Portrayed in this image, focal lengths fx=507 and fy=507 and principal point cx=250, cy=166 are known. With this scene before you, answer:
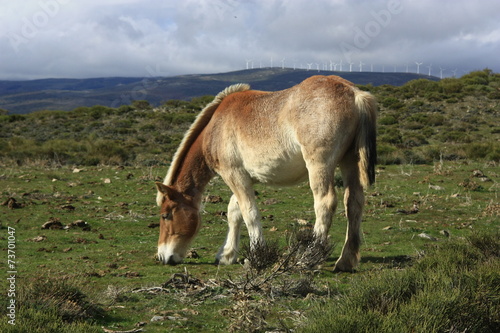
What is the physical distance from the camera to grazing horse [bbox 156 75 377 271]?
Answer: 25.3ft

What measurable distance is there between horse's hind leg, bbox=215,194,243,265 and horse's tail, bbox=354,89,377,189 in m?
2.54

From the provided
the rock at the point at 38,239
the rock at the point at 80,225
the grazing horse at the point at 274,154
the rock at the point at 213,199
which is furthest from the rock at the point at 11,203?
the grazing horse at the point at 274,154

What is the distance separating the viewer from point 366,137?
25.6ft

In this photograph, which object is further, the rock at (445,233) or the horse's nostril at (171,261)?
the rock at (445,233)

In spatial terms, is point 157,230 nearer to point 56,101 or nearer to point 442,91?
point 442,91

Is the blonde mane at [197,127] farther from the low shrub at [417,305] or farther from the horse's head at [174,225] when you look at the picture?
the low shrub at [417,305]

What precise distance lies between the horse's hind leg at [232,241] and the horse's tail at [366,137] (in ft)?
8.34

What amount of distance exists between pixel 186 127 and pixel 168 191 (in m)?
34.9

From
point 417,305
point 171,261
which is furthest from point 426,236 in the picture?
point 417,305

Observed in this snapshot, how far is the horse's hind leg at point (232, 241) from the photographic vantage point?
9055 mm

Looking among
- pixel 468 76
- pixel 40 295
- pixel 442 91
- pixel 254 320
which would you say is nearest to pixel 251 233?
pixel 254 320

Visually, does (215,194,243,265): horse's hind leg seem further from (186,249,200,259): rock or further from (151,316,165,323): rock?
(151,316,165,323): rock

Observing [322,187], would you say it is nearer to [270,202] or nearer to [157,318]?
[157,318]

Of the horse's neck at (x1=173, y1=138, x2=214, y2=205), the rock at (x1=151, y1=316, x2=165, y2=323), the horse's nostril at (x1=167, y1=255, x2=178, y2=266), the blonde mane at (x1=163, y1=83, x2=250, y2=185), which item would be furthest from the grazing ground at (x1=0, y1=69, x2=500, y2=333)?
the blonde mane at (x1=163, y1=83, x2=250, y2=185)
